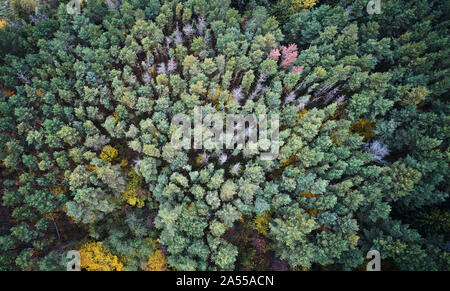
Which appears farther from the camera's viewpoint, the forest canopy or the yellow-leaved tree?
the forest canopy

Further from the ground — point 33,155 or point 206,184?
point 33,155

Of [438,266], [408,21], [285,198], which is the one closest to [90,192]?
[285,198]

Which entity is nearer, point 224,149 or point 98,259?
point 98,259

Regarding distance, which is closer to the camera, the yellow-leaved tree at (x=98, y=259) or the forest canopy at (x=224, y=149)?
the yellow-leaved tree at (x=98, y=259)

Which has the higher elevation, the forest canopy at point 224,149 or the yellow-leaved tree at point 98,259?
the forest canopy at point 224,149

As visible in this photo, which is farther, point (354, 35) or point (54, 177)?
point (354, 35)

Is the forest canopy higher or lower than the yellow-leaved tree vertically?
higher

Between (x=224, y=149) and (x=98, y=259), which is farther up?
(x=224, y=149)
